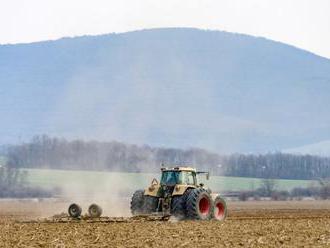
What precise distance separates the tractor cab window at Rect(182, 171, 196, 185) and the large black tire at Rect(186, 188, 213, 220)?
4.09 ft

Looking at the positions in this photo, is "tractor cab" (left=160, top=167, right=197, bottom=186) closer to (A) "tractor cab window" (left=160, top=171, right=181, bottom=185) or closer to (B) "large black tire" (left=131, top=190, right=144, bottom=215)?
(A) "tractor cab window" (left=160, top=171, right=181, bottom=185)

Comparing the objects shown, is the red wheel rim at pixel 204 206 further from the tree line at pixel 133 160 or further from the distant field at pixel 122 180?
the tree line at pixel 133 160

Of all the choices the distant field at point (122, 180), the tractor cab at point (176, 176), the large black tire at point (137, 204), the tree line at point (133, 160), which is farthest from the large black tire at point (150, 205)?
the tree line at point (133, 160)

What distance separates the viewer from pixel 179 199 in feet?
111

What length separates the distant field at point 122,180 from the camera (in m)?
70.6

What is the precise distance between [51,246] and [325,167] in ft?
451

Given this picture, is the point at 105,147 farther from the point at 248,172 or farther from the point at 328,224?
the point at 328,224

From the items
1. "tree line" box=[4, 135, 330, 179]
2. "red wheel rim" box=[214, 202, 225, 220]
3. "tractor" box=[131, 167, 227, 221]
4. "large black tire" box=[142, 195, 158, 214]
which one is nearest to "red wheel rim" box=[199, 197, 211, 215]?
"tractor" box=[131, 167, 227, 221]

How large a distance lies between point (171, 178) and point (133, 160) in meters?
55.3

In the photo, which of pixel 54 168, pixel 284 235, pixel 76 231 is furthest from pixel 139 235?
pixel 54 168

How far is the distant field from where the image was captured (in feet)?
231

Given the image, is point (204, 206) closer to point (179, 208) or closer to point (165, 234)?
point (179, 208)

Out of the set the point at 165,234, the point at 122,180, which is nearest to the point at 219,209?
the point at 165,234

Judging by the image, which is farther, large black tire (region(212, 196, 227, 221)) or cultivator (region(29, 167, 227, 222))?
large black tire (region(212, 196, 227, 221))
